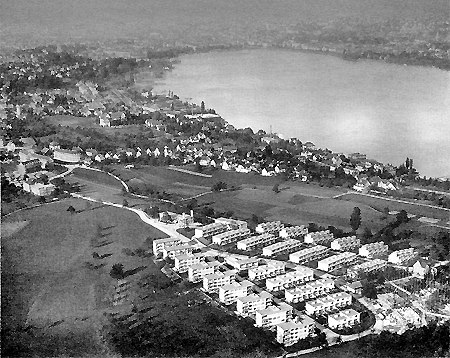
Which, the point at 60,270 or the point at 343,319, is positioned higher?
the point at 343,319

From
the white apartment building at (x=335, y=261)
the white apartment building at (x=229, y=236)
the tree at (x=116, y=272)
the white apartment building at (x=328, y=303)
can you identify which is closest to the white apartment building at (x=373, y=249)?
the white apartment building at (x=335, y=261)

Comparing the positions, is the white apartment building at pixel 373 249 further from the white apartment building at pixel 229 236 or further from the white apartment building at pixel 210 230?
the white apartment building at pixel 210 230

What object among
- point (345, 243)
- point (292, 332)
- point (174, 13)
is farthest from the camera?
point (174, 13)

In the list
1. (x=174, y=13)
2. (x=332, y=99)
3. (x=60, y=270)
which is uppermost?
(x=174, y=13)

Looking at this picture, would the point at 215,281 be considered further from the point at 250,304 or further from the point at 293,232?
the point at 293,232

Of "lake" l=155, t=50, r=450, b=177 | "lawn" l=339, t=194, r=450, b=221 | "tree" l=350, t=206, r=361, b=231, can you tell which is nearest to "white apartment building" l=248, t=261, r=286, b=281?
"tree" l=350, t=206, r=361, b=231

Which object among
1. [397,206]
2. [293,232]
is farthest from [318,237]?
[397,206]

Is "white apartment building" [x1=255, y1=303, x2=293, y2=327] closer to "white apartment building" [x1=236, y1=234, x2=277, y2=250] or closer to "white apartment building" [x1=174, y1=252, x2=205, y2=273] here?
"white apartment building" [x1=174, y1=252, x2=205, y2=273]
